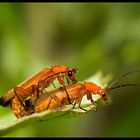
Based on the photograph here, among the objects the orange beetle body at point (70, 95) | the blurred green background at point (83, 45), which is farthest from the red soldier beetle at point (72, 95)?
the blurred green background at point (83, 45)

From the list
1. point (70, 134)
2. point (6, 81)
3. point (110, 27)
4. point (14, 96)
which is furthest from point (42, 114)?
point (110, 27)

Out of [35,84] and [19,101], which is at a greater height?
[35,84]

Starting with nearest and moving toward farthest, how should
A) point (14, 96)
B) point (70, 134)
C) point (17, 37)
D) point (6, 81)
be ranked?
point (14, 96)
point (6, 81)
point (70, 134)
point (17, 37)

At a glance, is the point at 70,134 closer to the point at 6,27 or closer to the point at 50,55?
the point at 50,55

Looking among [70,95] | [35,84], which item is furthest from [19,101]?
[70,95]

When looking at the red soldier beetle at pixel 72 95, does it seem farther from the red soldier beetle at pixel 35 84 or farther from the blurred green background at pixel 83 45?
the blurred green background at pixel 83 45

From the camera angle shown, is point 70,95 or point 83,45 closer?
point 70,95

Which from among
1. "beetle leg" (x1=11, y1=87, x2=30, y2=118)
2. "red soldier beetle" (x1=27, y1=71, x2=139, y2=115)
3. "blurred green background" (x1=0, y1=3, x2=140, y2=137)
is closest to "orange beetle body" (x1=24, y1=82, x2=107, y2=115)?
"red soldier beetle" (x1=27, y1=71, x2=139, y2=115)

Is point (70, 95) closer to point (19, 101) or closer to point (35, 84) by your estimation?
point (35, 84)
